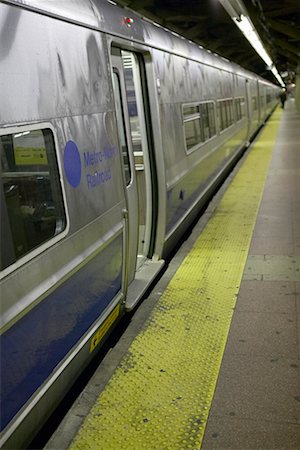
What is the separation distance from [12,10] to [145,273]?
286 centimetres

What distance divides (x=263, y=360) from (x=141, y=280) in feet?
5.10

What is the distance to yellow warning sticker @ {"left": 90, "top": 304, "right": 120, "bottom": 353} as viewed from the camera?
328 centimetres

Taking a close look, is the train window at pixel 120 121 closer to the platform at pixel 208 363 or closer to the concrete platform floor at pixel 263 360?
the platform at pixel 208 363

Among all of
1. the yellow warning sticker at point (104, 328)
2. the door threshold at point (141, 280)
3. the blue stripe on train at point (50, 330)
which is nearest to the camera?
the blue stripe on train at point (50, 330)

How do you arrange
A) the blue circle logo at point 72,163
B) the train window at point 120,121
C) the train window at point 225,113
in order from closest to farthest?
the blue circle logo at point 72,163 < the train window at point 120,121 < the train window at point 225,113

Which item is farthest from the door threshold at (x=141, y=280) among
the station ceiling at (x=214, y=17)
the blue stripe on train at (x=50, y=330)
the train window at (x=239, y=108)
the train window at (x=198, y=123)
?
the train window at (x=239, y=108)

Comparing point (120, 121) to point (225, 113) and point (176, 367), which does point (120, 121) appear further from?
point (225, 113)

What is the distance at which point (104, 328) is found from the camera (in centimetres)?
346

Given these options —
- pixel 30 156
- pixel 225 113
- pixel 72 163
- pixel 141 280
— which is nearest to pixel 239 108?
pixel 225 113

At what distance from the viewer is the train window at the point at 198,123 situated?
249 inches

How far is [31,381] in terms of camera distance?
2.43 m

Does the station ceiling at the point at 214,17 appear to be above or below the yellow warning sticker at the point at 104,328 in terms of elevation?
above

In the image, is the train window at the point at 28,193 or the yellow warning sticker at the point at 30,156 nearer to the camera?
the train window at the point at 28,193

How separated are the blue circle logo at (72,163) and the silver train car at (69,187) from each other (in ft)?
0.04
